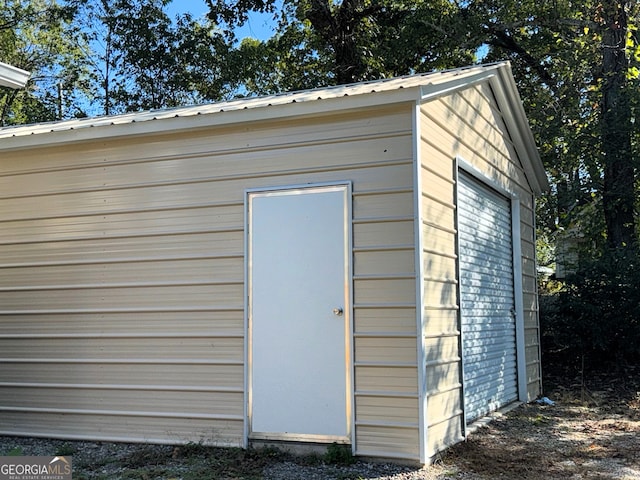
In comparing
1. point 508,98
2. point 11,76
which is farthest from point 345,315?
point 508,98

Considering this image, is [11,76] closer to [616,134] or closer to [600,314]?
[600,314]

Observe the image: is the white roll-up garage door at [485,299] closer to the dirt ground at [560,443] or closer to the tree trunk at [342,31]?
the dirt ground at [560,443]

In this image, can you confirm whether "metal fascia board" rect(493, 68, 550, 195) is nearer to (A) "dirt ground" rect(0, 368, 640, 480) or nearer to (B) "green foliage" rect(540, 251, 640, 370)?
(B) "green foliage" rect(540, 251, 640, 370)

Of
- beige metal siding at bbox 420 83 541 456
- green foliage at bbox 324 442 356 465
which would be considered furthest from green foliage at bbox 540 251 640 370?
green foliage at bbox 324 442 356 465

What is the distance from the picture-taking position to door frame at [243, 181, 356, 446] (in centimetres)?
474

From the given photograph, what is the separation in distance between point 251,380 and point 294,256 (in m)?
1.04

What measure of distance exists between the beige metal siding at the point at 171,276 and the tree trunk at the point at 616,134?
274 inches

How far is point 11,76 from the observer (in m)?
5.25

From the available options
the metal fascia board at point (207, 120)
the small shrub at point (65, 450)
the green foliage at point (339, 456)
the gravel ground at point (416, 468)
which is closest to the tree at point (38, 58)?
the metal fascia board at point (207, 120)

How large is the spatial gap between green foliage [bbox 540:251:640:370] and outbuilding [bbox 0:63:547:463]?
386 cm

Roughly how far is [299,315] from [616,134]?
7.74 m

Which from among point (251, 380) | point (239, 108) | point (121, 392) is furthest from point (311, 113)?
point (121, 392)

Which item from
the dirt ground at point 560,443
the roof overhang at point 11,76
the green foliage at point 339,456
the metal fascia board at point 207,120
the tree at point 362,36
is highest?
the tree at point 362,36

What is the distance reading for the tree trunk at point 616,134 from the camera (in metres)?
10.3
